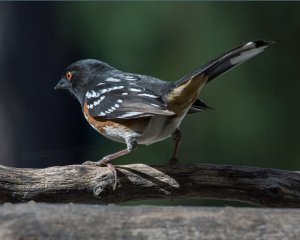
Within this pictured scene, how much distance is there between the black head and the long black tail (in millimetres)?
703

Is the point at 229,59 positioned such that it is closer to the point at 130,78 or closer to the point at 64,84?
the point at 130,78

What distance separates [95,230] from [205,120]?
18.8ft

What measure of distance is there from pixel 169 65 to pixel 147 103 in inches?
154

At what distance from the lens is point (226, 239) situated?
6.79ft

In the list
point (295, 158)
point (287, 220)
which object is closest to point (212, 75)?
point (287, 220)

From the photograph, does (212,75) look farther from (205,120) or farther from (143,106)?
(205,120)

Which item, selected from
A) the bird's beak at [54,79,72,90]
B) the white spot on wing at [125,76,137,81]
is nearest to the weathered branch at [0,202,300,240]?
the white spot on wing at [125,76,137,81]

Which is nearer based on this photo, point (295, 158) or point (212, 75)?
point (212, 75)

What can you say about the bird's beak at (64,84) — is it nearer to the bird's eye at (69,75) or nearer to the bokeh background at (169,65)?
the bird's eye at (69,75)

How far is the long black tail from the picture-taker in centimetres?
354

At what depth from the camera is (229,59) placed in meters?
3.66

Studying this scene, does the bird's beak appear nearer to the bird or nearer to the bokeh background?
the bird

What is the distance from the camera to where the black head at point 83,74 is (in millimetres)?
4438

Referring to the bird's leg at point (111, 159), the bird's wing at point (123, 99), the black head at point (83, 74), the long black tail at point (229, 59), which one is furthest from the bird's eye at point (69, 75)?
the long black tail at point (229, 59)
